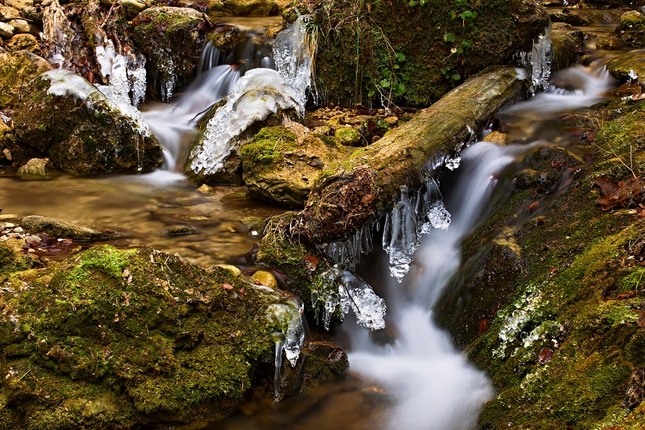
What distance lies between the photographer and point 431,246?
17.8ft

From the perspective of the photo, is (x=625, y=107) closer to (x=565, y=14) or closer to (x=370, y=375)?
(x=370, y=375)

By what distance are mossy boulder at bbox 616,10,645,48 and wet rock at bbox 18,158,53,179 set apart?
923 centimetres

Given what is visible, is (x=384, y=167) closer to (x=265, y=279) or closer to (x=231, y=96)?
(x=265, y=279)

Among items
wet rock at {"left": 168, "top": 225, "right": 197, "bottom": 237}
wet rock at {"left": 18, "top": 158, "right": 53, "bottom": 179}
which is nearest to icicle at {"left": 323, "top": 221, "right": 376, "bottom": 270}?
wet rock at {"left": 168, "top": 225, "right": 197, "bottom": 237}

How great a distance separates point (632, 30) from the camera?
9.39 metres

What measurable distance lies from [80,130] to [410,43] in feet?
15.1

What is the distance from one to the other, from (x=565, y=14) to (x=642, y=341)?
1029 centimetres

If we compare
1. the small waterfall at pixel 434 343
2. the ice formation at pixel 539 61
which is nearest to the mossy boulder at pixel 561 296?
the small waterfall at pixel 434 343

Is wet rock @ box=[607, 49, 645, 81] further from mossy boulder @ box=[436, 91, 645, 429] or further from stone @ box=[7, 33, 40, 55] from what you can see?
stone @ box=[7, 33, 40, 55]

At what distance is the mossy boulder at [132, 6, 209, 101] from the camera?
9578 millimetres

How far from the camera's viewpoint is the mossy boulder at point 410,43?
23.9ft

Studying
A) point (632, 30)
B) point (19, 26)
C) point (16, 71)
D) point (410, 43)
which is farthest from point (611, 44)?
point (19, 26)

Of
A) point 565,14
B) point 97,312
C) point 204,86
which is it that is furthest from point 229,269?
point 565,14

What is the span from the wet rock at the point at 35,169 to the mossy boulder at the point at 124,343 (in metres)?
4.03
